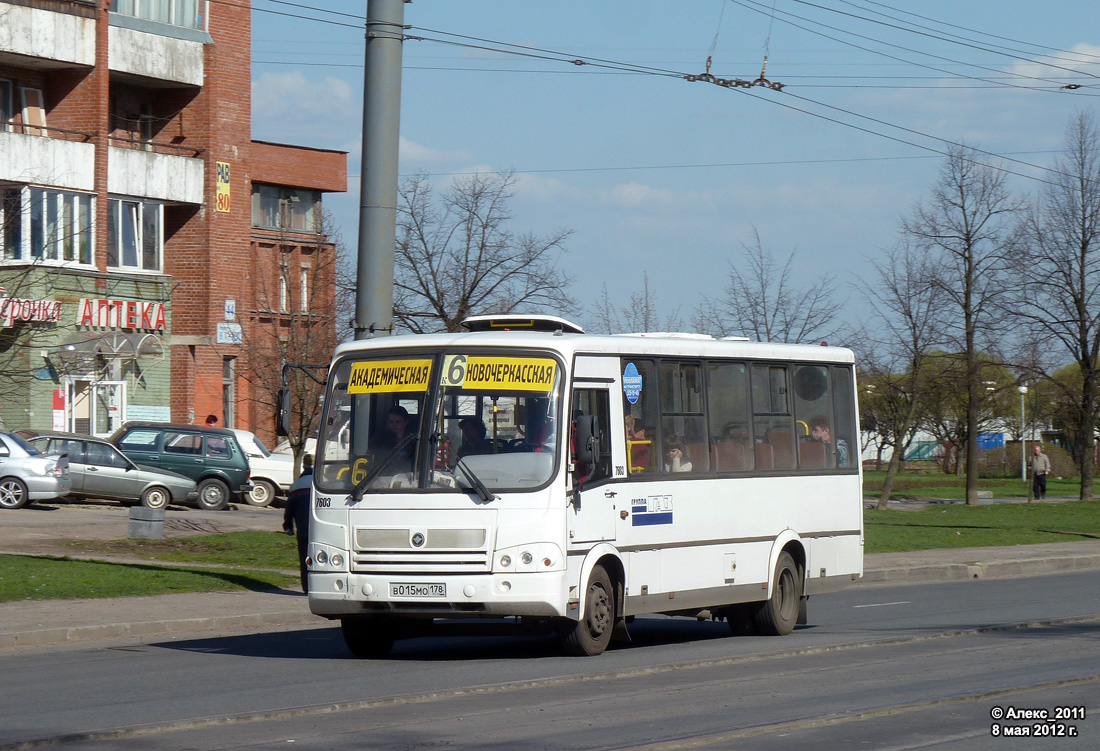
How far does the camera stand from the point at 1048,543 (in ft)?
101

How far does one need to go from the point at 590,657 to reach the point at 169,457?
2489cm

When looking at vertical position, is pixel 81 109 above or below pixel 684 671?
above

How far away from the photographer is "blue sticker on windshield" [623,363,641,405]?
Result: 13164 millimetres

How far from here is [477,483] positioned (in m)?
11.9

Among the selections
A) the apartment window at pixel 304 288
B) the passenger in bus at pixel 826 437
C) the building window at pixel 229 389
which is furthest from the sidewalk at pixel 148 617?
the apartment window at pixel 304 288

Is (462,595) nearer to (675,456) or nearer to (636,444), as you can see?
(636,444)

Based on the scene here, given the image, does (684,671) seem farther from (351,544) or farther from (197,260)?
(197,260)

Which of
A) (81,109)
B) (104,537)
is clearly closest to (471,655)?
(104,537)

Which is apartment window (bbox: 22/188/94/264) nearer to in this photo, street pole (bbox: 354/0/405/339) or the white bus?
street pole (bbox: 354/0/405/339)

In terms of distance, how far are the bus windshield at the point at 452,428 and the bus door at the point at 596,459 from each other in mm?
244

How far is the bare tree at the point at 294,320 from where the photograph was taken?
4009cm

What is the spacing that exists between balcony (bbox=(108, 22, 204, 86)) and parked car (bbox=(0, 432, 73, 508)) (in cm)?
1677

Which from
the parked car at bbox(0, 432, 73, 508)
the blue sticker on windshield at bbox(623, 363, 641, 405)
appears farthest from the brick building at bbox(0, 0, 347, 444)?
the blue sticker on windshield at bbox(623, 363, 641, 405)

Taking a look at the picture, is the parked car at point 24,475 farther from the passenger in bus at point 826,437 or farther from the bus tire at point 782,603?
the bus tire at point 782,603
